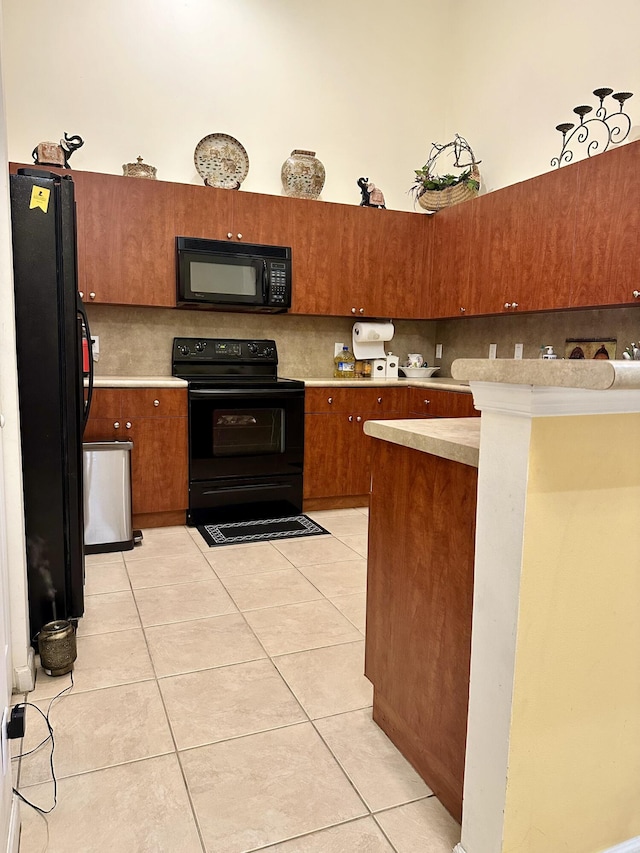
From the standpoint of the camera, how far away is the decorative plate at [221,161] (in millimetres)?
4043

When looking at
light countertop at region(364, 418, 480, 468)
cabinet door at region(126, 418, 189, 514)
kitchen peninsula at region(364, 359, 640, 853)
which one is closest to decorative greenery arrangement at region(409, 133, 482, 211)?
cabinet door at region(126, 418, 189, 514)

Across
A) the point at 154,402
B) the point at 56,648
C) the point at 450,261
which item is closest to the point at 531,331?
the point at 450,261

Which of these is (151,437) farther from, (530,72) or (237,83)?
(530,72)

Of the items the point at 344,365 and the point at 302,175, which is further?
the point at 344,365

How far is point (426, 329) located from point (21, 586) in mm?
3878

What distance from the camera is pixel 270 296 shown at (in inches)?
160

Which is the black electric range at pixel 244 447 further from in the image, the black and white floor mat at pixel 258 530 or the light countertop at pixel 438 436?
the light countertop at pixel 438 436

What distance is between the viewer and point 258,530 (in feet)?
12.1

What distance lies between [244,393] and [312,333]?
112 centimetres

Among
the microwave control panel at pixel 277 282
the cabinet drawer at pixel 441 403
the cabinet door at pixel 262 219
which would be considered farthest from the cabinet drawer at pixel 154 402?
the cabinet drawer at pixel 441 403

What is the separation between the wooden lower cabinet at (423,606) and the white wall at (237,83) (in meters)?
3.39

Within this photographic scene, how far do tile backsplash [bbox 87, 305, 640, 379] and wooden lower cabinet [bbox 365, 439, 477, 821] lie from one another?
2470mm

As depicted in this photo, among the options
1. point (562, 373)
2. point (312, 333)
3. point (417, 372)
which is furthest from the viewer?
point (417, 372)

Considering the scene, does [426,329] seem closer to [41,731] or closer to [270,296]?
[270,296]
